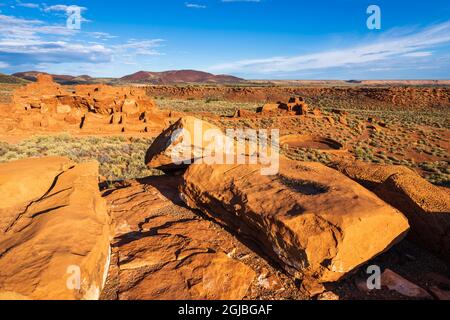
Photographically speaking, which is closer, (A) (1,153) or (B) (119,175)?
(B) (119,175)

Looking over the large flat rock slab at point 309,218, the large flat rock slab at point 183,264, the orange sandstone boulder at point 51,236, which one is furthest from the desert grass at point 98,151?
the large flat rock slab at point 309,218

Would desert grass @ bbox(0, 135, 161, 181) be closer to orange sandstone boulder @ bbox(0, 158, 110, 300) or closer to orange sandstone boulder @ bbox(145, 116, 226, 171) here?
orange sandstone boulder @ bbox(145, 116, 226, 171)

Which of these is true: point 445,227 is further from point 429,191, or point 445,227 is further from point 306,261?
point 306,261

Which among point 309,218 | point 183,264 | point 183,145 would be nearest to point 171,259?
point 183,264

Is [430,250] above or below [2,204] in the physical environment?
below

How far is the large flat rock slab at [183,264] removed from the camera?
3.67m

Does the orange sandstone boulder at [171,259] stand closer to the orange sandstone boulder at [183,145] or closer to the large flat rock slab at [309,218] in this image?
the large flat rock slab at [309,218]

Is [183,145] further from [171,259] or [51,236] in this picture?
[51,236]

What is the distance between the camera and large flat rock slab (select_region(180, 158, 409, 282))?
380cm

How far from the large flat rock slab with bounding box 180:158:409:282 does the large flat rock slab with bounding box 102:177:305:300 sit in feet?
1.05
